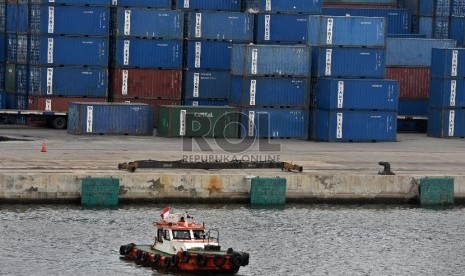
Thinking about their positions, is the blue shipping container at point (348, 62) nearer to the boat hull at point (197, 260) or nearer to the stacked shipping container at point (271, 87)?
the stacked shipping container at point (271, 87)

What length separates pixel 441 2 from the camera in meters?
110

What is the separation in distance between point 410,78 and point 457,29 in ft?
25.3

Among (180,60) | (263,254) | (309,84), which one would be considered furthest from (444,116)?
(263,254)

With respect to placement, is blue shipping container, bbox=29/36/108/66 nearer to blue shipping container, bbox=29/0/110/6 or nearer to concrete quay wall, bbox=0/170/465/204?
blue shipping container, bbox=29/0/110/6

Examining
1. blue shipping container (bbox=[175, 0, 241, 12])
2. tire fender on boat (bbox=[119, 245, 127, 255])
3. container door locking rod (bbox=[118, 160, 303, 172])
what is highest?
blue shipping container (bbox=[175, 0, 241, 12])

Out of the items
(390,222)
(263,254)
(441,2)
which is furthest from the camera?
(441,2)

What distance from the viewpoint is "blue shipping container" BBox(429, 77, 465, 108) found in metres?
100

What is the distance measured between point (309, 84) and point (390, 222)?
26857mm

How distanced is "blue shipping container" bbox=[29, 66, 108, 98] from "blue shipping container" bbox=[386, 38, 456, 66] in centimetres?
1998

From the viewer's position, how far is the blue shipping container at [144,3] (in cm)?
10138

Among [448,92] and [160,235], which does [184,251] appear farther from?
[448,92]

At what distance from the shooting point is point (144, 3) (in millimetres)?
101750

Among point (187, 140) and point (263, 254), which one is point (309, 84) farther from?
point (263, 254)

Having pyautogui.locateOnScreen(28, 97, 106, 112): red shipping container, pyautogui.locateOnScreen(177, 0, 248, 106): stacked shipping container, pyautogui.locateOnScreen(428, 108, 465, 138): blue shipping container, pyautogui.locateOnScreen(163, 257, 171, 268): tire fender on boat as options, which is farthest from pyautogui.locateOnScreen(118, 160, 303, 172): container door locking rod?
pyautogui.locateOnScreen(428, 108, 465, 138): blue shipping container
